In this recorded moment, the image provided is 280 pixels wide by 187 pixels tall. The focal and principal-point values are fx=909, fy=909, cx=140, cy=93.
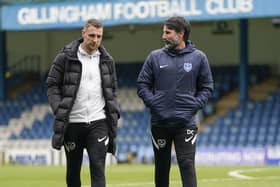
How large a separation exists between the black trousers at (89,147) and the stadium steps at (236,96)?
24.2 meters

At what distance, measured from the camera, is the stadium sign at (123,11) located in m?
31.0

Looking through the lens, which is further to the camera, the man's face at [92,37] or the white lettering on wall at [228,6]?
the white lettering on wall at [228,6]

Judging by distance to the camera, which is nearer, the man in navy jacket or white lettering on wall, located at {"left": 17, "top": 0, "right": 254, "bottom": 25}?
the man in navy jacket

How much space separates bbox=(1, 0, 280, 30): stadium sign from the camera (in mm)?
31000

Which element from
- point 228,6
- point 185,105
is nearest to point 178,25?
point 185,105

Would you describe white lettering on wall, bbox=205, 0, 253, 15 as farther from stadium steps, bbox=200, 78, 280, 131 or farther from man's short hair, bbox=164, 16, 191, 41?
man's short hair, bbox=164, 16, 191, 41

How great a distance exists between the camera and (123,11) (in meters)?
32.8

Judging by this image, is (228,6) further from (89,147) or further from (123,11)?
(89,147)

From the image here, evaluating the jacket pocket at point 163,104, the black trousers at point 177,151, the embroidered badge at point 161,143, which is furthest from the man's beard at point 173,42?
the embroidered badge at point 161,143

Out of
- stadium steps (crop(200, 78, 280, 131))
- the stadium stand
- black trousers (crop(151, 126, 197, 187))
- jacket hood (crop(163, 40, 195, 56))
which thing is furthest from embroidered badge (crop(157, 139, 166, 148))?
stadium steps (crop(200, 78, 280, 131))

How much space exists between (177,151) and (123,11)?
22971 mm

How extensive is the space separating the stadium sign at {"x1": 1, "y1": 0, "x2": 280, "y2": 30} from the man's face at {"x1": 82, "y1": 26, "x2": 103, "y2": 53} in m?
21.2

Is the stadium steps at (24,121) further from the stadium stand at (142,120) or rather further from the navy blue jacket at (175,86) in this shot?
the navy blue jacket at (175,86)

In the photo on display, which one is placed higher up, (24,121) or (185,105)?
(185,105)
